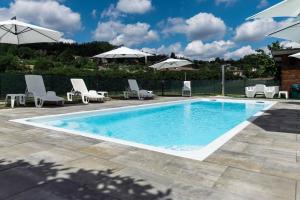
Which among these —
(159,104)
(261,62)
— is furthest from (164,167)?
(261,62)

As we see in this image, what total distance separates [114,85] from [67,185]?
45.3ft

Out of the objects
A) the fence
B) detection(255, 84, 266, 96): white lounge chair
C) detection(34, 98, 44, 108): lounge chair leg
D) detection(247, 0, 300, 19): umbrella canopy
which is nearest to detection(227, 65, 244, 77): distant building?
the fence

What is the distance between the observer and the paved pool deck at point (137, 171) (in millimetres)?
2777

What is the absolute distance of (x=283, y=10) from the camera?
5.40 meters

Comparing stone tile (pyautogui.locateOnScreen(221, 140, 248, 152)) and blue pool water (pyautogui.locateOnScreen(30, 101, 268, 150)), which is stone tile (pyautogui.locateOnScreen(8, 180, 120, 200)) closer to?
stone tile (pyautogui.locateOnScreen(221, 140, 248, 152))

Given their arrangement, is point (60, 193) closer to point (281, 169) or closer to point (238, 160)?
point (238, 160)

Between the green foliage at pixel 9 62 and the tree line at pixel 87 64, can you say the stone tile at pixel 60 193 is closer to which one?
the tree line at pixel 87 64

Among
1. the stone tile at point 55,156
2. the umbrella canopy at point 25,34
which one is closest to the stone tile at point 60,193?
the stone tile at point 55,156

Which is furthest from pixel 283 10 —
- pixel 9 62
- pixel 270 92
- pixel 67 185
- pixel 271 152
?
pixel 9 62

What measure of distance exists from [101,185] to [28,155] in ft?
5.07

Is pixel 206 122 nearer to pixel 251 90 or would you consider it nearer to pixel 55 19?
pixel 251 90

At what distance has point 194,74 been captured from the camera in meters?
28.8

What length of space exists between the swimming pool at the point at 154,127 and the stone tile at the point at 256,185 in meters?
0.76

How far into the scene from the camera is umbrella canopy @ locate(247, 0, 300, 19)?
518 centimetres
